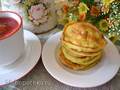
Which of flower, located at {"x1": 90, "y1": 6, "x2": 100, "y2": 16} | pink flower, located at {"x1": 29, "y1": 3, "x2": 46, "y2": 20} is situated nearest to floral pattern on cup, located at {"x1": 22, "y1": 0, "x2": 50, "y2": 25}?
pink flower, located at {"x1": 29, "y1": 3, "x2": 46, "y2": 20}

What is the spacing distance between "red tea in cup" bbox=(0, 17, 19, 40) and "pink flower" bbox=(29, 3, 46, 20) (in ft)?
0.21

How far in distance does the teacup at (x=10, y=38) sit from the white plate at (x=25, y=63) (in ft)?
0.05

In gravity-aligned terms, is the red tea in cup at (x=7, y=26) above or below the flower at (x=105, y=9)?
below

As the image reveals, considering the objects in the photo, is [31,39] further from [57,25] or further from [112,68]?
[112,68]

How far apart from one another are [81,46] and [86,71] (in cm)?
6

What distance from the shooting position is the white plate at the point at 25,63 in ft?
1.76

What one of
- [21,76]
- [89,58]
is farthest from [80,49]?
[21,76]

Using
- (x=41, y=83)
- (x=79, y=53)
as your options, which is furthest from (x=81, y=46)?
(x=41, y=83)

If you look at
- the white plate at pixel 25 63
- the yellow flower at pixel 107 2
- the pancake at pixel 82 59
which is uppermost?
the yellow flower at pixel 107 2

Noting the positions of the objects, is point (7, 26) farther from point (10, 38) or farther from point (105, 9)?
point (105, 9)

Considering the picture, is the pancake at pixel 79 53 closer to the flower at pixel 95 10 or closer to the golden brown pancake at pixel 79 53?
the golden brown pancake at pixel 79 53

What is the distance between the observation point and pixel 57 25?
0.68 metres

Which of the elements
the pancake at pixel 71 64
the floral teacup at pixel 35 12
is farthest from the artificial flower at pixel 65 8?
the pancake at pixel 71 64

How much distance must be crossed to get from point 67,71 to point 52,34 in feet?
0.47
